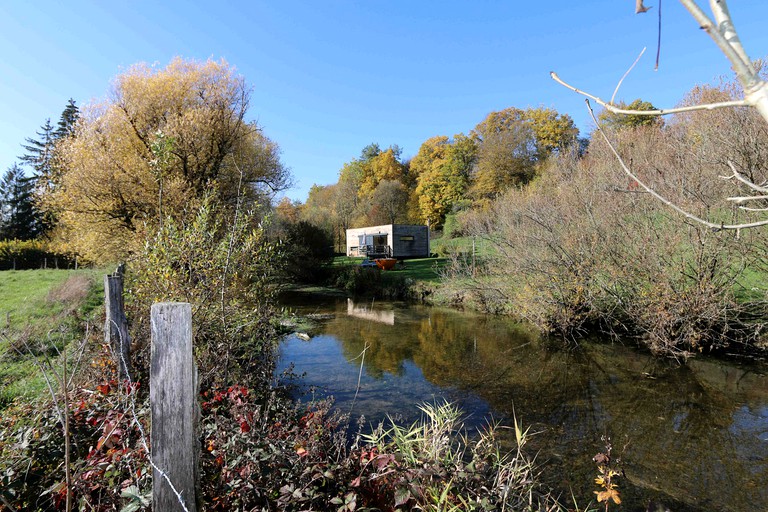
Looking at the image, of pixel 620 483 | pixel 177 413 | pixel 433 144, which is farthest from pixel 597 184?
pixel 433 144

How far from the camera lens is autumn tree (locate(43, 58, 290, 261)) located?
1380 centimetres

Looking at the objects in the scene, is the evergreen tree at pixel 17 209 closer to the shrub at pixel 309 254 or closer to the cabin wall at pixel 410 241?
the shrub at pixel 309 254

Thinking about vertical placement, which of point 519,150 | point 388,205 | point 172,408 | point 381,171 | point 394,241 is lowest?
point 172,408

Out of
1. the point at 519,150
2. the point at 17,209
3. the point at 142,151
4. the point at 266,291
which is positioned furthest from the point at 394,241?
the point at 17,209

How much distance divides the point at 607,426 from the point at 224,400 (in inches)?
217

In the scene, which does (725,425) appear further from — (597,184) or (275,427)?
(275,427)

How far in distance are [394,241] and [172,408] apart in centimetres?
3160

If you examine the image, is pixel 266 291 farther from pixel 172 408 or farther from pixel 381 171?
pixel 381 171

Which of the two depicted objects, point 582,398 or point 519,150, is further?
point 519,150

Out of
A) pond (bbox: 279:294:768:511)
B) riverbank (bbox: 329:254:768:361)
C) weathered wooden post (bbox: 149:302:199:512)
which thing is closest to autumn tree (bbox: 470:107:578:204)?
riverbank (bbox: 329:254:768:361)

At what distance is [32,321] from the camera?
8.44 metres

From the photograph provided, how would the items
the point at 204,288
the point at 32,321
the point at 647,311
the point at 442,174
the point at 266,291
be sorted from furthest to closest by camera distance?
the point at 442,174
the point at 647,311
the point at 32,321
the point at 266,291
the point at 204,288

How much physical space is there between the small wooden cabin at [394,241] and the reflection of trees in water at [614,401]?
21366mm

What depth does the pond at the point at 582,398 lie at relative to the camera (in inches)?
188
